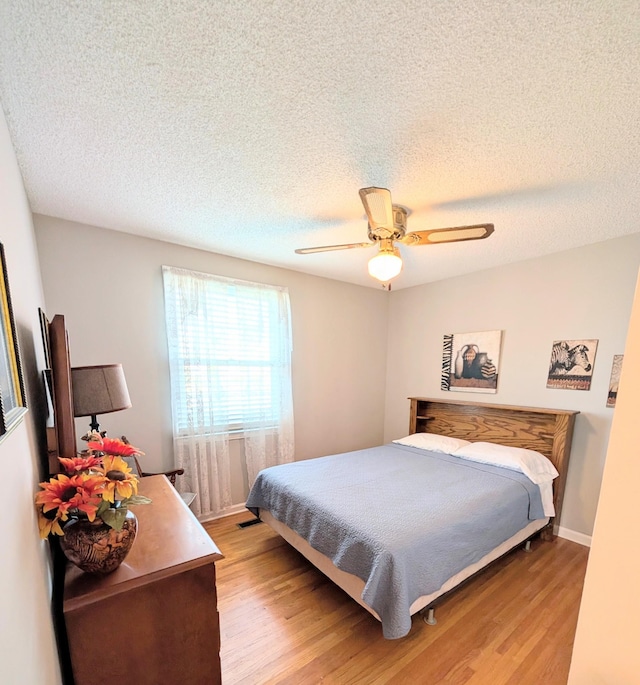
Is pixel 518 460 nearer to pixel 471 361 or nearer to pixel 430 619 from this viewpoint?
pixel 471 361

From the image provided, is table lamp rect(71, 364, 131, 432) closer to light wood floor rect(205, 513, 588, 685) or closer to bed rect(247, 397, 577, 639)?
bed rect(247, 397, 577, 639)

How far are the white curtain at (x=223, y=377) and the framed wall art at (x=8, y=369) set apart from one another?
1759 mm

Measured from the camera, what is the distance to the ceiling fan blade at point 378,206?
4.39 feet

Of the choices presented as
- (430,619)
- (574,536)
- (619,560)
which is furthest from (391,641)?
(574,536)

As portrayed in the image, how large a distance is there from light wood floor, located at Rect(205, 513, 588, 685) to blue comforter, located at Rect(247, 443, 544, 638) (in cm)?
32

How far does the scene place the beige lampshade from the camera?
55.3 inches

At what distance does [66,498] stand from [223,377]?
1.90 meters

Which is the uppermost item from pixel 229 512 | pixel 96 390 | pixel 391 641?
pixel 96 390

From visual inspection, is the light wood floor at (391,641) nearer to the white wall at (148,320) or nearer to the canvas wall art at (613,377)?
the white wall at (148,320)

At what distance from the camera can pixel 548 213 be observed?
191 cm

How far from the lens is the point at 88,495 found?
2.79ft

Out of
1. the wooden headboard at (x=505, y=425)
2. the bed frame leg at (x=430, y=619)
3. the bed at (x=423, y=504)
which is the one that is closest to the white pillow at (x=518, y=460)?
the bed at (x=423, y=504)

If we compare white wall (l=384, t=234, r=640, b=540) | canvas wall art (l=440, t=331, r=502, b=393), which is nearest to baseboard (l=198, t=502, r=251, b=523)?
white wall (l=384, t=234, r=640, b=540)

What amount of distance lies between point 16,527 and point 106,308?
1987 millimetres
